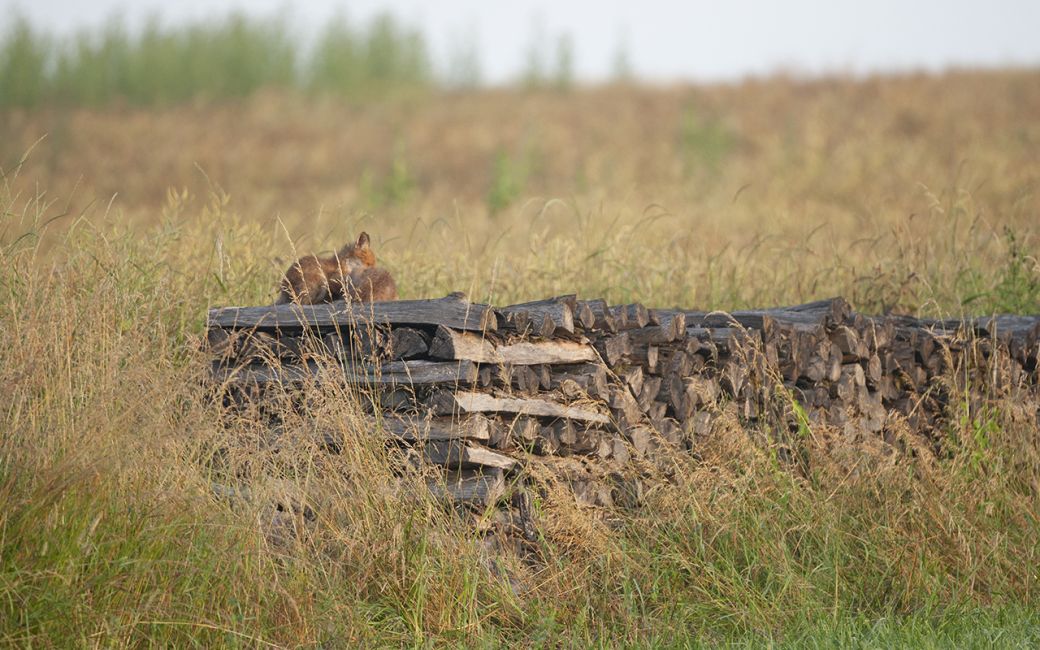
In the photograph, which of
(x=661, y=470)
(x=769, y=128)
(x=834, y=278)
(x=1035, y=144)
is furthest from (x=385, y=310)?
(x=769, y=128)

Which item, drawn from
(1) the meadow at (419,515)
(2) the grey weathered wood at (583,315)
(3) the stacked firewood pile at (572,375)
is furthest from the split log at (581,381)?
(1) the meadow at (419,515)

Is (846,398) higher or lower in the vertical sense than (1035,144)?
lower

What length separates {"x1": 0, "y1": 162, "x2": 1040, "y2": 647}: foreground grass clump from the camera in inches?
128

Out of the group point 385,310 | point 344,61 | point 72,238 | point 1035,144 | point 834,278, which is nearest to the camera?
point 385,310

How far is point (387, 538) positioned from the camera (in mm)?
3744

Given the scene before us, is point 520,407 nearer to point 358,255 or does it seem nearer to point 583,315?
point 583,315

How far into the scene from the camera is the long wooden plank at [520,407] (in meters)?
4.02

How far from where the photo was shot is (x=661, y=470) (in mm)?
4578

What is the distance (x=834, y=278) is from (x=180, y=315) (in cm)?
516

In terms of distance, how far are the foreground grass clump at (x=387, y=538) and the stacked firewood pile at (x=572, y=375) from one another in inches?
7.7

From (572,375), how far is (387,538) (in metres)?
1.18

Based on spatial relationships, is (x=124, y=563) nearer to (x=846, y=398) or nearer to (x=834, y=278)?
(x=846, y=398)

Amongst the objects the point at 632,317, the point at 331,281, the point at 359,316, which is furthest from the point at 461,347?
the point at 331,281

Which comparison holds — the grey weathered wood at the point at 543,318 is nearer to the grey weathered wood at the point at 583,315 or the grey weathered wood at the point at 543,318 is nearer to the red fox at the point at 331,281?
the grey weathered wood at the point at 583,315
